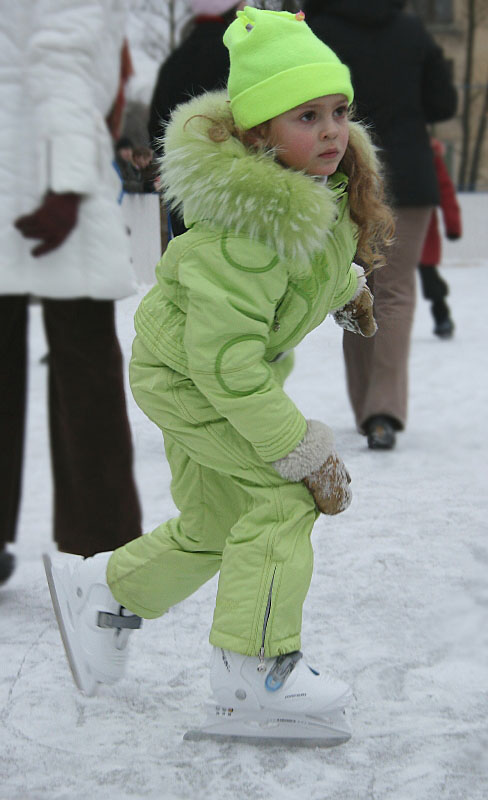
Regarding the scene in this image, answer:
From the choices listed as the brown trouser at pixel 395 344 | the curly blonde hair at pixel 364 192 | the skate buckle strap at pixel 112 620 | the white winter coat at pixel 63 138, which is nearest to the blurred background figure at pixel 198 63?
the white winter coat at pixel 63 138

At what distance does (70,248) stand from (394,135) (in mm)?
2021

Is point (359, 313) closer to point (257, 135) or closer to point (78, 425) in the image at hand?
point (257, 135)

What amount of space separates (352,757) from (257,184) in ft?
3.13

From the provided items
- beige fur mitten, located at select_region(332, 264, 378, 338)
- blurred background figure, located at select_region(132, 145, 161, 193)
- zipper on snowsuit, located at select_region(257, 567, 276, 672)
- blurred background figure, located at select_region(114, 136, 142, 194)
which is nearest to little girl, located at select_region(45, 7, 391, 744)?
zipper on snowsuit, located at select_region(257, 567, 276, 672)

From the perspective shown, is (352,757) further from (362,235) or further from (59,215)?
(59,215)

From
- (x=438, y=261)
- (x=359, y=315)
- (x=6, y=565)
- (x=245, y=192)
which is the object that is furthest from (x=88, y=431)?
(x=438, y=261)

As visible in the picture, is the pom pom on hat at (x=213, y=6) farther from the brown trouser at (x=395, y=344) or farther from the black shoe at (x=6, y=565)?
the brown trouser at (x=395, y=344)

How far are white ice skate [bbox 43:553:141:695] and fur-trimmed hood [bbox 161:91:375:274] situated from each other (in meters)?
0.72

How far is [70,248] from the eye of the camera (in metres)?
2.40

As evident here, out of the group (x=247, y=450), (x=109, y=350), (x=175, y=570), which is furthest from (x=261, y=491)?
(x=109, y=350)

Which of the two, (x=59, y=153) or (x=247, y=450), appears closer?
(x=247, y=450)

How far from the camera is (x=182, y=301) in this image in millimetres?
1908

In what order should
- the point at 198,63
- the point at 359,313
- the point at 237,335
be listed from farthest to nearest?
1. the point at 198,63
2. the point at 359,313
3. the point at 237,335

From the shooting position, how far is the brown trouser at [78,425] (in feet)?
8.33
